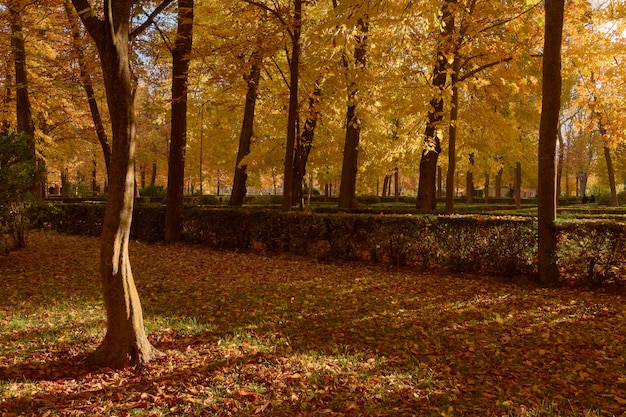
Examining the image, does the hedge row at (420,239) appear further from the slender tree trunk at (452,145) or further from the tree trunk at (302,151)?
the tree trunk at (302,151)

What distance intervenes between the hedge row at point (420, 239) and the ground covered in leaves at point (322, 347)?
590 mm

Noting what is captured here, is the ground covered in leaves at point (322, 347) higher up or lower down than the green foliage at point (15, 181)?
lower down

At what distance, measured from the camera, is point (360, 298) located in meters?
6.82

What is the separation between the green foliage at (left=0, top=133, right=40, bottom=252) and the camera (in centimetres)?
885

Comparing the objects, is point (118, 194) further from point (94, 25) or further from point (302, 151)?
point (302, 151)

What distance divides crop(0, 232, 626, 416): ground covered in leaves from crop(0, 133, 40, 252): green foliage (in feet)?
5.41

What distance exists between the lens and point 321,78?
13.2 m

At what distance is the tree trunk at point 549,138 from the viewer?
7.34m

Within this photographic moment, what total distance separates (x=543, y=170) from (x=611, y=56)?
4542mm

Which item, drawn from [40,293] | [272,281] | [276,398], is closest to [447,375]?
[276,398]

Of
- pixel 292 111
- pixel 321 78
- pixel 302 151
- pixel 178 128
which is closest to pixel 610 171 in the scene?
pixel 302 151

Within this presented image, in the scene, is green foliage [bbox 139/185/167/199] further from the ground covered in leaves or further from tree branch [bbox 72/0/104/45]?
tree branch [bbox 72/0/104/45]

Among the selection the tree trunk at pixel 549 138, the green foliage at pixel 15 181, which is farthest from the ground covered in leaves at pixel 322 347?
the green foliage at pixel 15 181

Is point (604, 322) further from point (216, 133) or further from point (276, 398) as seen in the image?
point (216, 133)
